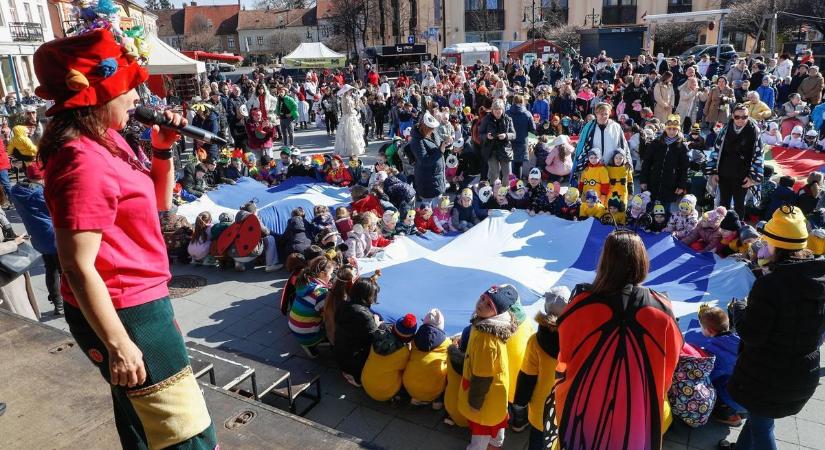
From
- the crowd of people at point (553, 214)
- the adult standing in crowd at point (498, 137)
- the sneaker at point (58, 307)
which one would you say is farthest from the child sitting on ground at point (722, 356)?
the sneaker at point (58, 307)

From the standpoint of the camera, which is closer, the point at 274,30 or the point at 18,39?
the point at 18,39

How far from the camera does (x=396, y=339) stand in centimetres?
432

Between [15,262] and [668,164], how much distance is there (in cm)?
729

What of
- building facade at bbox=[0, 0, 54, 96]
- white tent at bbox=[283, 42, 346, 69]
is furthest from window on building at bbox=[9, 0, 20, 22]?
white tent at bbox=[283, 42, 346, 69]

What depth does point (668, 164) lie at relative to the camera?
7.51 metres

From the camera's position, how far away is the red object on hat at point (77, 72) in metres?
1.68

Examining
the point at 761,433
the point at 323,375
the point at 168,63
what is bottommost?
the point at 323,375

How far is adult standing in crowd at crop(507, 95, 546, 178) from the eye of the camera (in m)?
9.65

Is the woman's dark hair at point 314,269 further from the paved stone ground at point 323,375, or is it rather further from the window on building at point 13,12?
the window on building at point 13,12

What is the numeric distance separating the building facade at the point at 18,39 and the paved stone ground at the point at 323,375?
27460 millimetres

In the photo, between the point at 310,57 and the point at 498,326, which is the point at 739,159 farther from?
the point at 310,57

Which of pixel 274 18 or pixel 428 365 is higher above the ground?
pixel 274 18

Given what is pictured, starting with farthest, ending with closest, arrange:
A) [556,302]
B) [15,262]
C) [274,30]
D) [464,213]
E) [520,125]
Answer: [274,30]
[520,125]
[464,213]
[15,262]
[556,302]

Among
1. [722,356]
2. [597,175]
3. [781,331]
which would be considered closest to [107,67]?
[781,331]
